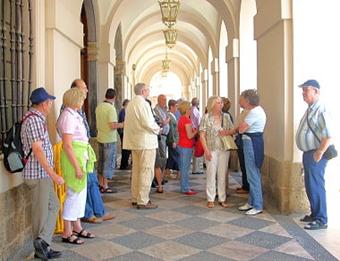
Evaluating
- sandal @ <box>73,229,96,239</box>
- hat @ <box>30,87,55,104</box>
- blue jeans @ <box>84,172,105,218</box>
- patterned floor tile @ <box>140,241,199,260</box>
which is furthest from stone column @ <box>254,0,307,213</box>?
hat @ <box>30,87,55,104</box>

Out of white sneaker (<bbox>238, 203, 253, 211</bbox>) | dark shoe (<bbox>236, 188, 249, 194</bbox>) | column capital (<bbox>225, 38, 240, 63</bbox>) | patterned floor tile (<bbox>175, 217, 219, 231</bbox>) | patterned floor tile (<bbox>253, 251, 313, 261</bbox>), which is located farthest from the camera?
column capital (<bbox>225, 38, 240, 63</bbox>)

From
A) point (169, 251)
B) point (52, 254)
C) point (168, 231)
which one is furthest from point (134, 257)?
point (168, 231)

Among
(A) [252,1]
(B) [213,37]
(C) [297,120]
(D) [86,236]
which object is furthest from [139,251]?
(B) [213,37]

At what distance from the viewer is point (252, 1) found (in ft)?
31.8

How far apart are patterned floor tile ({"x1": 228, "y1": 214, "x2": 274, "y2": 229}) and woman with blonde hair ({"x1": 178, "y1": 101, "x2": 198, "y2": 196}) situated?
1.87 meters

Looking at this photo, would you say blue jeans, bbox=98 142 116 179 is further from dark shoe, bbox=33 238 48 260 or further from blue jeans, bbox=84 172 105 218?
dark shoe, bbox=33 238 48 260

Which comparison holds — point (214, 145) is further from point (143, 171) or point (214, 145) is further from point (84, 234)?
point (84, 234)

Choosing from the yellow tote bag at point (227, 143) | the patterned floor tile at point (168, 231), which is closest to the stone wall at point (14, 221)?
the patterned floor tile at point (168, 231)

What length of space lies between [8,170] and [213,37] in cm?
1154

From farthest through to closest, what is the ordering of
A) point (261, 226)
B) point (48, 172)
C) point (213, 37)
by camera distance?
1. point (213, 37)
2. point (261, 226)
3. point (48, 172)

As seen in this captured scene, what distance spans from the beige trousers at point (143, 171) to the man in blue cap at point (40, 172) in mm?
2146

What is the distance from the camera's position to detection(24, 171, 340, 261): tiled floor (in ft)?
14.5

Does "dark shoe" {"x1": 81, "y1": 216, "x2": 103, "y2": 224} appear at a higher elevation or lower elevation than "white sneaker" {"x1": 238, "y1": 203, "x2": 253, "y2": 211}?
lower

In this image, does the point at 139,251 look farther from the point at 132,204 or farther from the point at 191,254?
the point at 132,204
